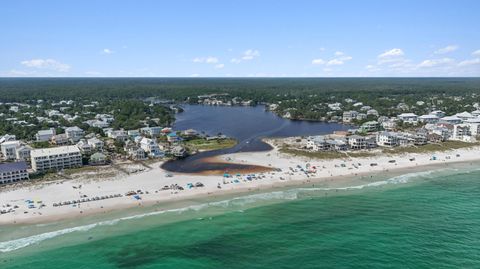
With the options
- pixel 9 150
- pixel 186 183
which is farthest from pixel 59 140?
pixel 186 183

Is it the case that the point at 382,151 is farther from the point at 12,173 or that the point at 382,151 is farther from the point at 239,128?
the point at 12,173

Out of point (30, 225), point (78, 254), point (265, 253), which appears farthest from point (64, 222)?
point (265, 253)

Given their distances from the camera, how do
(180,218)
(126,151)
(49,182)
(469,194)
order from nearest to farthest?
(180,218), (469,194), (49,182), (126,151)

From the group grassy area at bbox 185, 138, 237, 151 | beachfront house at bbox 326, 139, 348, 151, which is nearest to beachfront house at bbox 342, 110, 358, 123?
beachfront house at bbox 326, 139, 348, 151

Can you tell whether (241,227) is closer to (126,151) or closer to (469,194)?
(469,194)

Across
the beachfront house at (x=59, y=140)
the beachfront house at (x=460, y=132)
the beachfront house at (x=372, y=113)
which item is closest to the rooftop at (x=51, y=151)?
the beachfront house at (x=59, y=140)

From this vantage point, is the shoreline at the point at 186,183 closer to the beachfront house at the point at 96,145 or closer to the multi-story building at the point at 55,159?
the multi-story building at the point at 55,159
